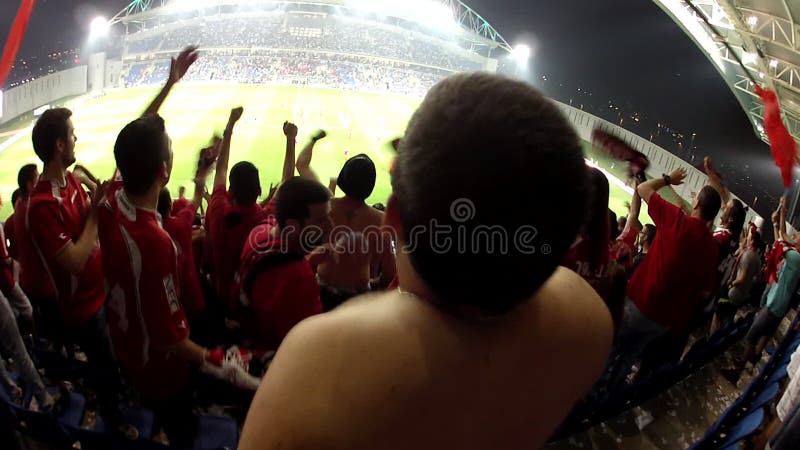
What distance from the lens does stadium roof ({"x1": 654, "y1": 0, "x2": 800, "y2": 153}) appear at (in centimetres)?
836

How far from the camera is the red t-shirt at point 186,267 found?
2.52 m

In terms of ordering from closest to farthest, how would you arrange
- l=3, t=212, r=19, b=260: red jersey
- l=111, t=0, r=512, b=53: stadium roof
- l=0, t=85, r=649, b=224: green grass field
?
l=3, t=212, r=19, b=260: red jersey → l=0, t=85, r=649, b=224: green grass field → l=111, t=0, r=512, b=53: stadium roof

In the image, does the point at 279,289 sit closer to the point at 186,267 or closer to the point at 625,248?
the point at 186,267

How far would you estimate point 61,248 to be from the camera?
230 cm

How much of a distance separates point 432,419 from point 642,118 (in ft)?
65.1

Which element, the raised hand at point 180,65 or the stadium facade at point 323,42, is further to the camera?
the stadium facade at point 323,42

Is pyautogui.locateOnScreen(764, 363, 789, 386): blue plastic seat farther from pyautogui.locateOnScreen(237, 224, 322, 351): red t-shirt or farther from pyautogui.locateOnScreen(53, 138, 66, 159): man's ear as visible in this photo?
pyautogui.locateOnScreen(53, 138, 66, 159): man's ear

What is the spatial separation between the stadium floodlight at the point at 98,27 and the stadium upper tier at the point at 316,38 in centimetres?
735

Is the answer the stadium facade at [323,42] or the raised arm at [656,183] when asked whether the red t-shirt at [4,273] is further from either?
the stadium facade at [323,42]

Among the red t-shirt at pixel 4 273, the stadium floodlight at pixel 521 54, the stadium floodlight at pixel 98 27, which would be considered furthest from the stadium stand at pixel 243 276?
the stadium floodlight at pixel 521 54

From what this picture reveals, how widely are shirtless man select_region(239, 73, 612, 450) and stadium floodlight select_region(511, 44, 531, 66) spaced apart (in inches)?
870

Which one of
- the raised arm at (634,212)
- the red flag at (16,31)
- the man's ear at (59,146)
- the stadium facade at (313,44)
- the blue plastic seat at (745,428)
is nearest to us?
the blue plastic seat at (745,428)

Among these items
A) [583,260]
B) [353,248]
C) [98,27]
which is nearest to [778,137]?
[583,260]

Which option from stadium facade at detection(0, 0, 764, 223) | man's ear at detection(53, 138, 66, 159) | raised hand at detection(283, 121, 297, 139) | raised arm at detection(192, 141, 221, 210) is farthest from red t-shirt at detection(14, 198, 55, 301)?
stadium facade at detection(0, 0, 764, 223)
